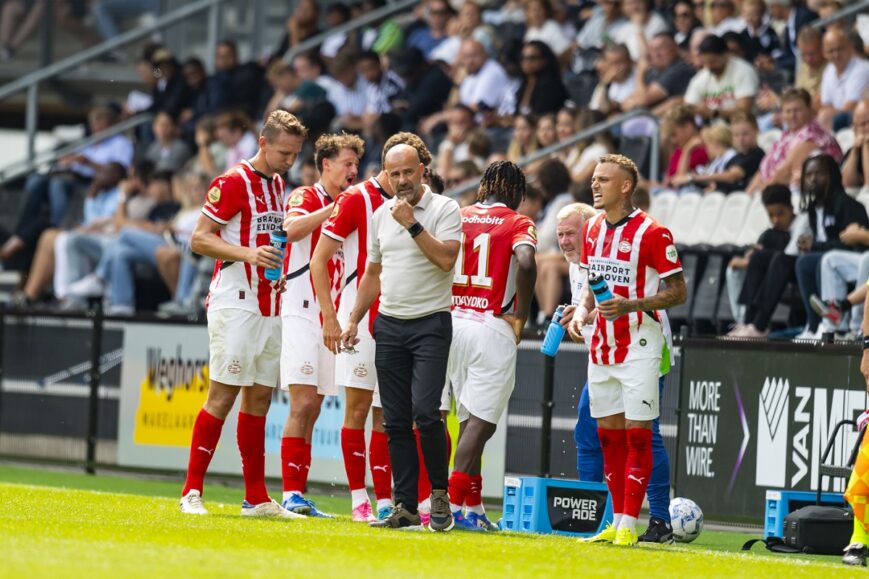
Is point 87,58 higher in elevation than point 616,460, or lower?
higher

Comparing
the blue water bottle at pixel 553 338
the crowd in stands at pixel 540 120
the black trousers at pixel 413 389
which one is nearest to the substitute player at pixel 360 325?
the black trousers at pixel 413 389

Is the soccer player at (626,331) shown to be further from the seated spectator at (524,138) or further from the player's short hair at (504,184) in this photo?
the seated spectator at (524,138)

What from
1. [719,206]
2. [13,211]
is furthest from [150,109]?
[719,206]

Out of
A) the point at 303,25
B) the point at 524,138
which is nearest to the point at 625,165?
the point at 524,138

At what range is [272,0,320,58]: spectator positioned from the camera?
2423 cm

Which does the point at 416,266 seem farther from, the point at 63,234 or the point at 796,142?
the point at 63,234

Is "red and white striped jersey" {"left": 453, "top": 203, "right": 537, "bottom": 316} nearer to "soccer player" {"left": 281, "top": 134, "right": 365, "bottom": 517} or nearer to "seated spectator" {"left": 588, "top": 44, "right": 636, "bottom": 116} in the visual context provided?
"soccer player" {"left": 281, "top": 134, "right": 365, "bottom": 517}

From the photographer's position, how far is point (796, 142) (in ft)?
53.0

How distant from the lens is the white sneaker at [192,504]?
1071cm

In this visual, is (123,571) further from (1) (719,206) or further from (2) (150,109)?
(2) (150,109)

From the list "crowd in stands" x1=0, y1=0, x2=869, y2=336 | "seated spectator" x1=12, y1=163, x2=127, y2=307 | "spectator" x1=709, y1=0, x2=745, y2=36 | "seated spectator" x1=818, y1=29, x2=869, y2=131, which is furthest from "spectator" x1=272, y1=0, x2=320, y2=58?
"seated spectator" x1=818, y1=29, x2=869, y2=131

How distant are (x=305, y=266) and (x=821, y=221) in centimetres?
553

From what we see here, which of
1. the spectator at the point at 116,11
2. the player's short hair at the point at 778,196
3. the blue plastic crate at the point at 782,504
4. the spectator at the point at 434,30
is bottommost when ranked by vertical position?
the blue plastic crate at the point at 782,504

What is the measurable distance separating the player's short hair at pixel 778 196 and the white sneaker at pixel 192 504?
22.1 ft
